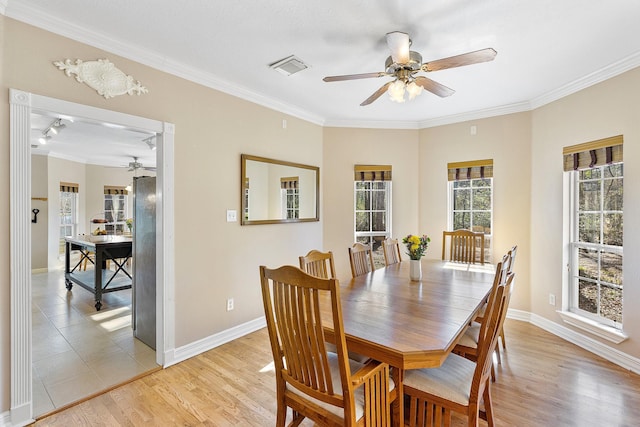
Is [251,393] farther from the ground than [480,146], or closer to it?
closer to it

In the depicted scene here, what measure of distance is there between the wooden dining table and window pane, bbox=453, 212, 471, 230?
4.91 feet

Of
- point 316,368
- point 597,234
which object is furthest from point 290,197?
point 597,234

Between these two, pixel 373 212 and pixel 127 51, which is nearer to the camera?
pixel 127 51

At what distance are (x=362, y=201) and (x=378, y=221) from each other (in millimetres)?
394

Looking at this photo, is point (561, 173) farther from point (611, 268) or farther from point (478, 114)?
point (478, 114)

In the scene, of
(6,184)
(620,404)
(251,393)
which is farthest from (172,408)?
(620,404)

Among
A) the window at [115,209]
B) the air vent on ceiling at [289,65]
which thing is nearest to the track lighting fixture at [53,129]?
the window at [115,209]

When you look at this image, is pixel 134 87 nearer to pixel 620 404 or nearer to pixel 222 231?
pixel 222 231

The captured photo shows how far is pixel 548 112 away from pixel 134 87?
4.27m

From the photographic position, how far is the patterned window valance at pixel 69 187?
7.01m

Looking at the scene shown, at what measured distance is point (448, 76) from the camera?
301 centimetres

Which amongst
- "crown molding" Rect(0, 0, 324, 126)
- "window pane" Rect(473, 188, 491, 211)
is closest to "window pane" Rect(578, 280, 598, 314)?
"window pane" Rect(473, 188, 491, 211)

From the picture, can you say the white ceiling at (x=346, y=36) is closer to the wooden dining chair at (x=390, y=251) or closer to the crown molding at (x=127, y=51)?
the crown molding at (x=127, y=51)

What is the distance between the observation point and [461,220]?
4363mm
